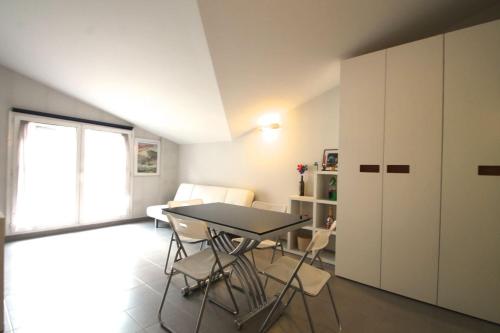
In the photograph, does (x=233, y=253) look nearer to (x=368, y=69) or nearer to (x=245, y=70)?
(x=245, y=70)

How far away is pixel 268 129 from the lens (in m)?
4.34

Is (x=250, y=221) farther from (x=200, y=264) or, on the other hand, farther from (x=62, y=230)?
(x=62, y=230)

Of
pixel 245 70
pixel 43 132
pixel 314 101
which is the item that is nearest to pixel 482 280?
pixel 314 101

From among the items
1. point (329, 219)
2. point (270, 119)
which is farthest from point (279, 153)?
point (329, 219)

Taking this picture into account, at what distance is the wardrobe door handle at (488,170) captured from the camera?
2033mm

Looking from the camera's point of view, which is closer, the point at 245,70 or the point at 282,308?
the point at 282,308

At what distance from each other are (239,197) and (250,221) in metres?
2.38

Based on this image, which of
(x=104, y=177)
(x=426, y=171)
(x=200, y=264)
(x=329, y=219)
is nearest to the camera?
(x=200, y=264)

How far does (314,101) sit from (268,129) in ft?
3.07

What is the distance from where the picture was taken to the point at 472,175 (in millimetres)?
2135

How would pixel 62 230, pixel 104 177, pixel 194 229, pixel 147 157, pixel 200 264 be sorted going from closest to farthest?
pixel 194 229 → pixel 200 264 → pixel 62 230 → pixel 104 177 → pixel 147 157

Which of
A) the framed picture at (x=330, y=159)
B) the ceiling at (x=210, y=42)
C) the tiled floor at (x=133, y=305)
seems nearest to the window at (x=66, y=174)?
the ceiling at (x=210, y=42)

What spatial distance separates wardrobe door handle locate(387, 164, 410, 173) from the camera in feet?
8.00

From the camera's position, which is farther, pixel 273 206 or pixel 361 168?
pixel 273 206
